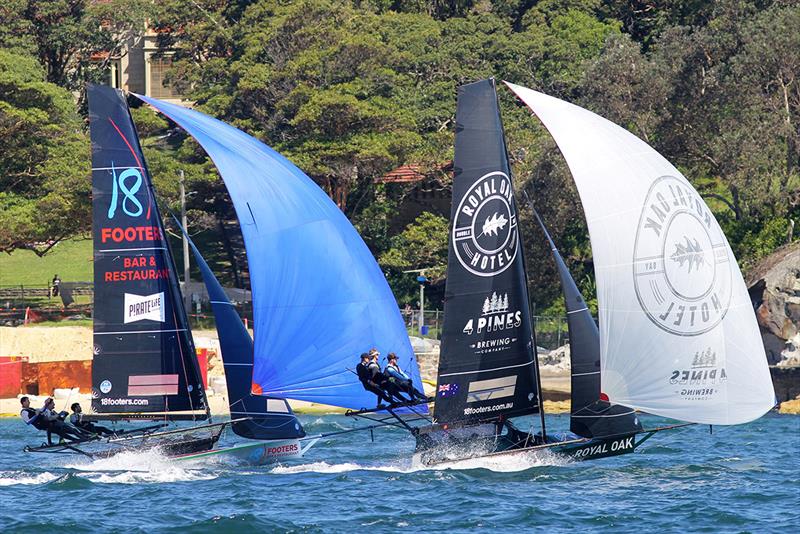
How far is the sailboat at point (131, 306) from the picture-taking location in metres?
24.2

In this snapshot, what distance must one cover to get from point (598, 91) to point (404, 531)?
3020cm

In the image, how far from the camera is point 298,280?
2361 centimetres

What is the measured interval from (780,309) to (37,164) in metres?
27.5

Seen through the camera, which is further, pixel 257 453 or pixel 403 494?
pixel 257 453

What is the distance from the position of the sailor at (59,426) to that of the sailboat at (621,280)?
6539 millimetres

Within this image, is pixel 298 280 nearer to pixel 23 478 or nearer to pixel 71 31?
pixel 23 478

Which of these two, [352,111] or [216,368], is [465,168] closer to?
[216,368]

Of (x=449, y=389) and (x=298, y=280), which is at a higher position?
(x=298, y=280)

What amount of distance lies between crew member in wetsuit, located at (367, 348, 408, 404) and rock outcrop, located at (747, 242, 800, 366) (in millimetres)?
19189

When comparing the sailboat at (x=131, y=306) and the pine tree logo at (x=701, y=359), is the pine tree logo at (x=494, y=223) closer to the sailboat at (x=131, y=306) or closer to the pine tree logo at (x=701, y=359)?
the pine tree logo at (x=701, y=359)

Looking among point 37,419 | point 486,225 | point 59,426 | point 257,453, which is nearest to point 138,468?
point 59,426

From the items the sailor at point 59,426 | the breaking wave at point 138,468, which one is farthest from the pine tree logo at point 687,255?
the sailor at point 59,426

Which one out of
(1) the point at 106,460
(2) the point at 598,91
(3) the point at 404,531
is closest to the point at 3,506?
(1) the point at 106,460

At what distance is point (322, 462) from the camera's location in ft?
85.6
